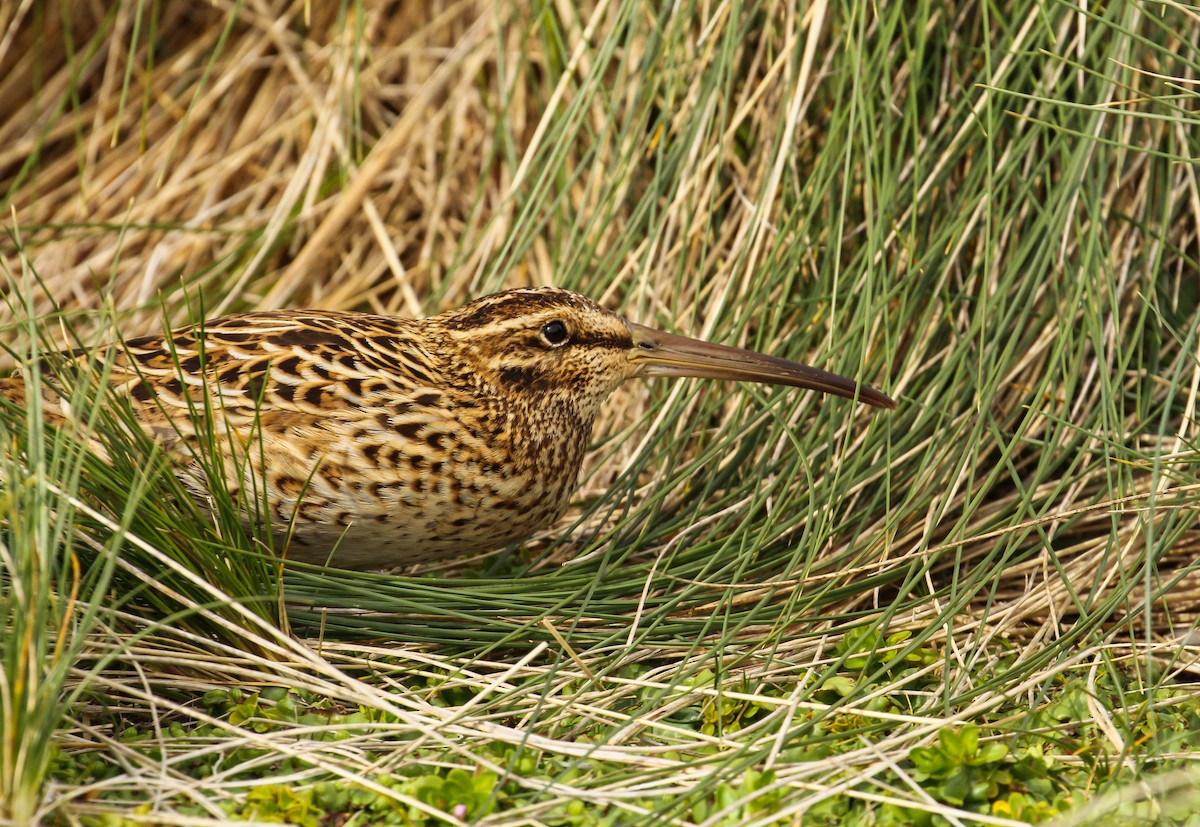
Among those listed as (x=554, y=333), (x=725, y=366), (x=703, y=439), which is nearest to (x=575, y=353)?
(x=554, y=333)

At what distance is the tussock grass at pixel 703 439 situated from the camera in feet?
9.60

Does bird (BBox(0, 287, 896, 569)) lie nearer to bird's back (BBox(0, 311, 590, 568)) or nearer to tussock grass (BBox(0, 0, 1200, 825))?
bird's back (BBox(0, 311, 590, 568))

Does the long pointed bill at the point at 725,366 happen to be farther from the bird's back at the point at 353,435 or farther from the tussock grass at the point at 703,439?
the bird's back at the point at 353,435

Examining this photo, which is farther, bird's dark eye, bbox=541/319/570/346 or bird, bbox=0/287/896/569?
bird's dark eye, bbox=541/319/570/346

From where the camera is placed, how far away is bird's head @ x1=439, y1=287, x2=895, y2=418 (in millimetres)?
3754

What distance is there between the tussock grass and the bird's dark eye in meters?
0.49

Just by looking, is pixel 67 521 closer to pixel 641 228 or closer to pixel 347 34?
pixel 641 228

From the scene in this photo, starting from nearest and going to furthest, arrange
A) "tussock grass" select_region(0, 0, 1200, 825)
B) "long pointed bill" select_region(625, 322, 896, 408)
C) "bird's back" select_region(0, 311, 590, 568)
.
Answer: "tussock grass" select_region(0, 0, 1200, 825) → "bird's back" select_region(0, 311, 590, 568) → "long pointed bill" select_region(625, 322, 896, 408)

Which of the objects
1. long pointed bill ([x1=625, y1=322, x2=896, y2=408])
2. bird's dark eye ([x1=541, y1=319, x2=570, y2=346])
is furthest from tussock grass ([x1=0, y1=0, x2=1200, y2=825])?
bird's dark eye ([x1=541, y1=319, x2=570, y2=346])

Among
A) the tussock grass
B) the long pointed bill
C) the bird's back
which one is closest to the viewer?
the tussock grass

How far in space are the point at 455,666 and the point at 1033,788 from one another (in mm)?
1328

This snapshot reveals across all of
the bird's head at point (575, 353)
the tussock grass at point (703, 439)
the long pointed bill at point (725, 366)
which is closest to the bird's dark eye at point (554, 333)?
the bird's head at point (575, 353)

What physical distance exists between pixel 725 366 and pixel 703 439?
0.54m

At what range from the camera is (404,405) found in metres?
3.59
